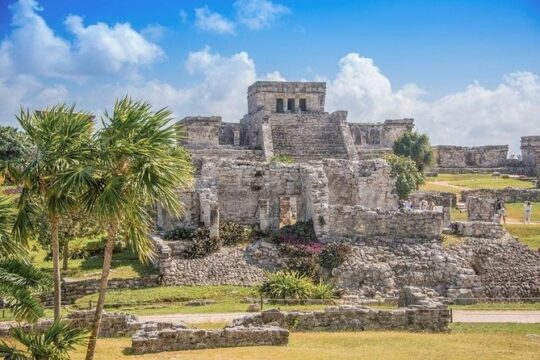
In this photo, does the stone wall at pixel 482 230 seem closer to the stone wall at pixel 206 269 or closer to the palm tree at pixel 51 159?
the stone wall at pixel 206 269

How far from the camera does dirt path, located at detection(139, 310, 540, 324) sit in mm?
19797

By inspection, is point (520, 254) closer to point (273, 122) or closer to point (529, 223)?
point (529, 223)

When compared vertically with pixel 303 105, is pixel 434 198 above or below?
below

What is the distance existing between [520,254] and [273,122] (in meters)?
24.3

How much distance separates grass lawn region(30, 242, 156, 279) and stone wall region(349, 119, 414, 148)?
98.8 ft

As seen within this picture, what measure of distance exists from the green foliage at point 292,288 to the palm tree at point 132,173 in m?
10.1

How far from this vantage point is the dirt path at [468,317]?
65.0ft

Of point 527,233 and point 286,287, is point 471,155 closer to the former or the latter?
point 527,233

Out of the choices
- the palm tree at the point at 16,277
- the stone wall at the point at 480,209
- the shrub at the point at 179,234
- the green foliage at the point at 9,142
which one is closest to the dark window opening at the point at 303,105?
the stone wall at the point at 480,209

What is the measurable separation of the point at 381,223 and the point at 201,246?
7.48 m

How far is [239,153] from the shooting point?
44531 millimetres

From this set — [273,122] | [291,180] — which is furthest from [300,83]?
[291,180]

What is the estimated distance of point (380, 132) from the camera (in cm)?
5709

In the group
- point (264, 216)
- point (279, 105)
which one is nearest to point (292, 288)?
point (264, 216)
